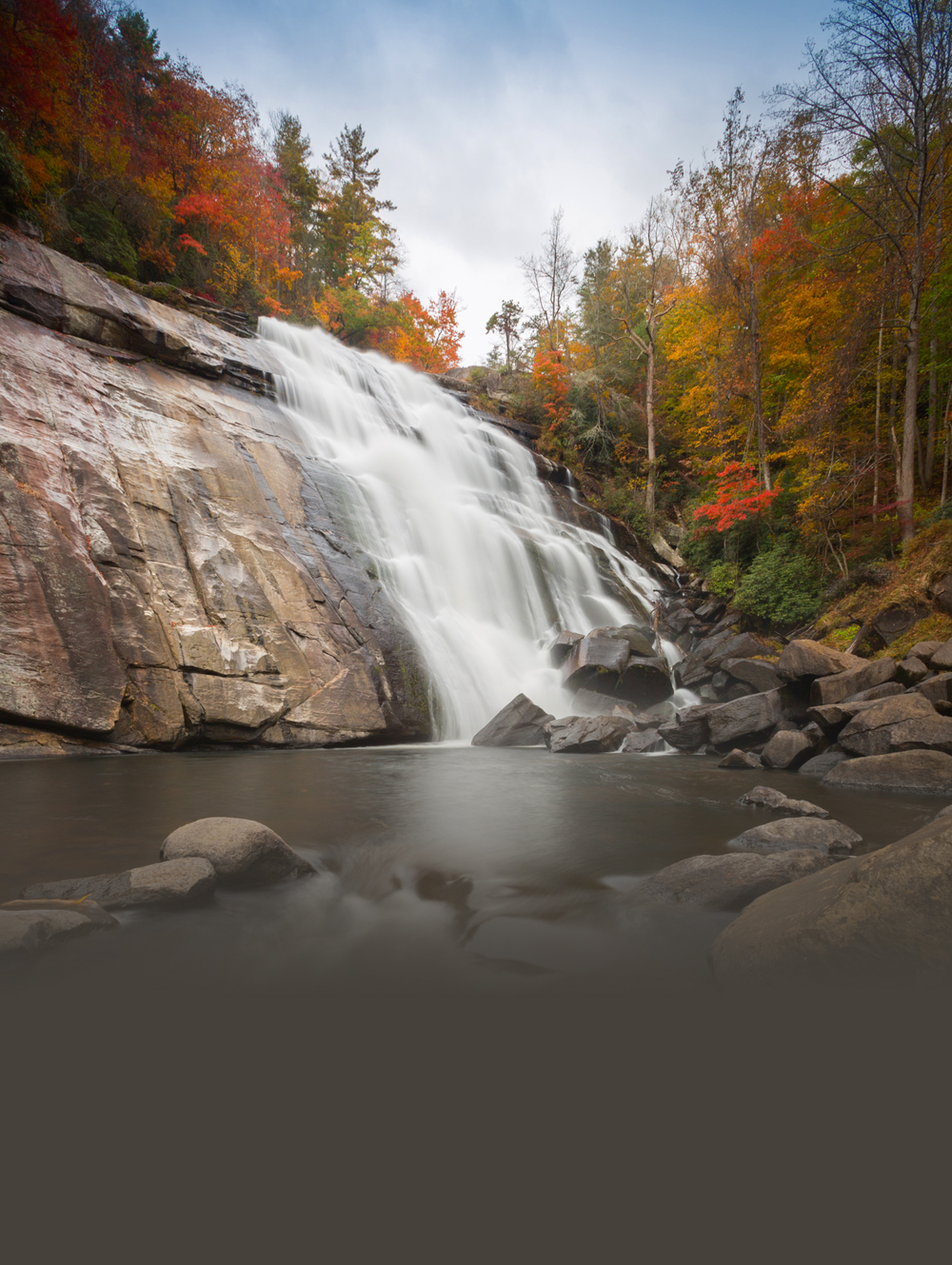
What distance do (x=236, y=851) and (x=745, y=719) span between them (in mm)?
7682

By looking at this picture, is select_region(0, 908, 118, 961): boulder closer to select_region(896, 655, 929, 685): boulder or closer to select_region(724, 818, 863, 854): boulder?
select_region(724, 818, 863, 854): boulder

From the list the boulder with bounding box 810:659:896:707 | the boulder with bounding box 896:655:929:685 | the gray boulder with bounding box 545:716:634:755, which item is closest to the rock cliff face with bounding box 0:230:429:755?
the gray boulder with bounding box 545:716:634:755

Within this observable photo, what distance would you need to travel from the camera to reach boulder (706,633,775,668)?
12.5 meters

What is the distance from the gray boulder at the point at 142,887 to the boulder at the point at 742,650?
452 inches

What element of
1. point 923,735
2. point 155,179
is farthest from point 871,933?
point 155,179

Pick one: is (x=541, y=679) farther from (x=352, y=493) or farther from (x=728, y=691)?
(x=352, y=493)

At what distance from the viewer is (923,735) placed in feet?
19.5

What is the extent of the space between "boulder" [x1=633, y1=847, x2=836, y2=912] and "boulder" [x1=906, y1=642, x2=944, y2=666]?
5431 mm

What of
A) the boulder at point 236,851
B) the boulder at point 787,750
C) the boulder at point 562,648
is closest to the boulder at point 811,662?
the boulder at point 787,750

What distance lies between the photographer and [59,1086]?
165cm

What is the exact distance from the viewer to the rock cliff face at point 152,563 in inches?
295

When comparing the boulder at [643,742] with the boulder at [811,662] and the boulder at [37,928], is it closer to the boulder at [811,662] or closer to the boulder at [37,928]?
the boulder at [811,662]

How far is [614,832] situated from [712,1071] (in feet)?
10.1

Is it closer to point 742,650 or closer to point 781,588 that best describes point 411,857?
point 742,650
